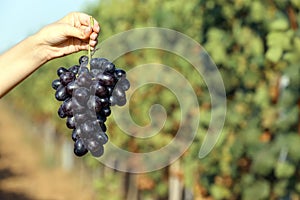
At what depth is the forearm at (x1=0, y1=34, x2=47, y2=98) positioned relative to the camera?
1.88 m

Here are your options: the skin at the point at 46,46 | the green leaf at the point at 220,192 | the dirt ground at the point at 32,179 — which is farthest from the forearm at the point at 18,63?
the dirt ground at the point at 32,179

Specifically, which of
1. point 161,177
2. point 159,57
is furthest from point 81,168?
point 159,57

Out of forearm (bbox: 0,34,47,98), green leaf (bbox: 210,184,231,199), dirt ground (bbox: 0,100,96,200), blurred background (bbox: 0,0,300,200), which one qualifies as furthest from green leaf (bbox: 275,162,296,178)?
dirt ground (bbox: 0,100,96,200)

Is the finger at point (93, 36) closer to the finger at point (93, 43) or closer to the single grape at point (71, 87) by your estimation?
the finger at point (93, 43)

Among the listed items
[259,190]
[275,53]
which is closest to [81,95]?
[275,53]

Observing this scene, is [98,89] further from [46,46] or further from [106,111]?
[46,46]

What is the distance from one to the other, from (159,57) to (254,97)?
237 cm

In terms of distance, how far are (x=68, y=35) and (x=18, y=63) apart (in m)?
0.26

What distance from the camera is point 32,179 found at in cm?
1498

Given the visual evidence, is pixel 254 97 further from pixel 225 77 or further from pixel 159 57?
pixel 159 57

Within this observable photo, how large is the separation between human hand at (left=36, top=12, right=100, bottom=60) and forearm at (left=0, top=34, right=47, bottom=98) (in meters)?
0.05

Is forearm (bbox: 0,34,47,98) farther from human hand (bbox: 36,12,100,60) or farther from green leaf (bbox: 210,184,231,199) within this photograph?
green leaf (bbox: 210,184,231,199)

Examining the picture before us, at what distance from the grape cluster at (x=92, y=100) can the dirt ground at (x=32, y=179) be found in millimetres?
10128

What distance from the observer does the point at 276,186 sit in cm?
424
